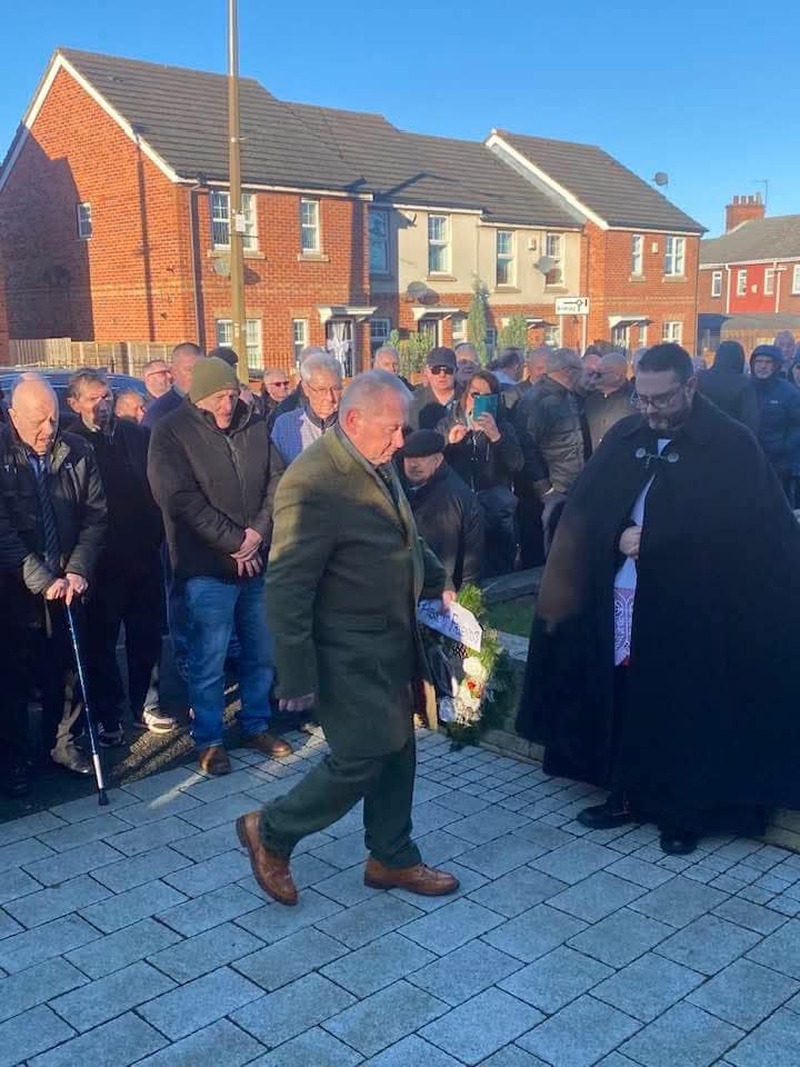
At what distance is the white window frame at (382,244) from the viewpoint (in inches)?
1120

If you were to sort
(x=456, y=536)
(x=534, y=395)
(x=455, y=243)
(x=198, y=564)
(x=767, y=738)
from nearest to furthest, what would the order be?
(x=767, y=738) → (x=198, y=564) → (x=456, y=536) → (x=534, y=395) → (x=455, y=243)

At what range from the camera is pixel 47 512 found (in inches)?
207

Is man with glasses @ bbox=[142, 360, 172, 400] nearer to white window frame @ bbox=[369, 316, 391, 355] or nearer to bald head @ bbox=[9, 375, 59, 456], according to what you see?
bald head @ bbox=[9, 375, 59, 456]

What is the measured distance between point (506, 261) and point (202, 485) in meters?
28.6

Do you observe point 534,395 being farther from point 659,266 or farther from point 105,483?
point 659,266

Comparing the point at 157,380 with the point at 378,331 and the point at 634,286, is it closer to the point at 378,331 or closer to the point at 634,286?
the point at 378,331

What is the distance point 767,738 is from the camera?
4.48 metres

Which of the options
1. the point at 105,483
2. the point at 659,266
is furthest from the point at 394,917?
the point at 659,266

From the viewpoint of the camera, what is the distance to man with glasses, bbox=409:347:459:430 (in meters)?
7.40

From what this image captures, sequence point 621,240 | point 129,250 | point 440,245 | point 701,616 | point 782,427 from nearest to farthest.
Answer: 1. point 701,616
2. point 782,427
3. point 129,250
4. point 440,245
5. point 621,240

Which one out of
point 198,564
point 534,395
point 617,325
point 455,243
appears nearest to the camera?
point 198,564

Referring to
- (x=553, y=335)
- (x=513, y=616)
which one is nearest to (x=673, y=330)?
(x=553, y=335)

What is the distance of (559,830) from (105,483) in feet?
10.2

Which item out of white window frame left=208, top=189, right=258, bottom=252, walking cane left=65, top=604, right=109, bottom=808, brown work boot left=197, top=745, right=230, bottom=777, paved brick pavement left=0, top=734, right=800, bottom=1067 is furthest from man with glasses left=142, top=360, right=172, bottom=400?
white window frame left=208, top=189, right=258, bottom=252
